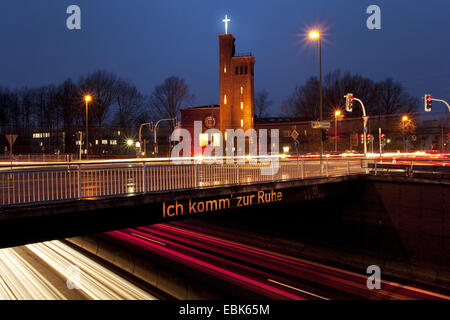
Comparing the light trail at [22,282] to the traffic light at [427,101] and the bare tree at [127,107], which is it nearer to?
the traffic light at [427,101]

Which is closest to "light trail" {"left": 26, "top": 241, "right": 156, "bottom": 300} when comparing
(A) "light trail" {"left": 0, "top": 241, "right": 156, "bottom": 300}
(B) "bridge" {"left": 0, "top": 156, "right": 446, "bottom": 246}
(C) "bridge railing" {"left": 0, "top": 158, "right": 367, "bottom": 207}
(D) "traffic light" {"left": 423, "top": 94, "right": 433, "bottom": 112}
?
(A) "light trail" {"left": 0, "top": 241, "right": 156, "bottom": 300}

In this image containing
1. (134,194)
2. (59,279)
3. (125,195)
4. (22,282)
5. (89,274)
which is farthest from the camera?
(89,274)

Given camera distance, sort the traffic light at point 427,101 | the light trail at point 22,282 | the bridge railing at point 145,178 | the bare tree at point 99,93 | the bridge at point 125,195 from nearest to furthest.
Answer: the bridge at point 125,195 → the bridge railing at point 145,178 → the light trail at point 22,282 → the traffic light at point 427,101 → the bare tree at point 99,93

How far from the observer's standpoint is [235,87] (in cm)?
5750

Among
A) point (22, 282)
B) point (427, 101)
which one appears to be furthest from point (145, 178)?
point (427, 101)

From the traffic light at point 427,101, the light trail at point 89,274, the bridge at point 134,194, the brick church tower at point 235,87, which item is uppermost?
the brick church tower at point 235,87

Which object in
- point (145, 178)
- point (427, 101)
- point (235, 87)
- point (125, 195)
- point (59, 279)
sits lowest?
point (59, 279)

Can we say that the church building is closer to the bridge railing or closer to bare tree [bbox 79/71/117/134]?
bare tree [bbox 79/71/117/134]

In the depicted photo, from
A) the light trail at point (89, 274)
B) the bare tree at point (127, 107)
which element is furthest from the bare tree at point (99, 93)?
the light trail at point (89, 274)

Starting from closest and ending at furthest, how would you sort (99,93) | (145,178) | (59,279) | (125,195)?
(125,195) → (145,178) → (59,279) → (99,93)

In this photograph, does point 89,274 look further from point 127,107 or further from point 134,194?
point 127,107

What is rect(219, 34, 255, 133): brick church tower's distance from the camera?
187 ft

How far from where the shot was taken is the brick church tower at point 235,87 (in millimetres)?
57000
